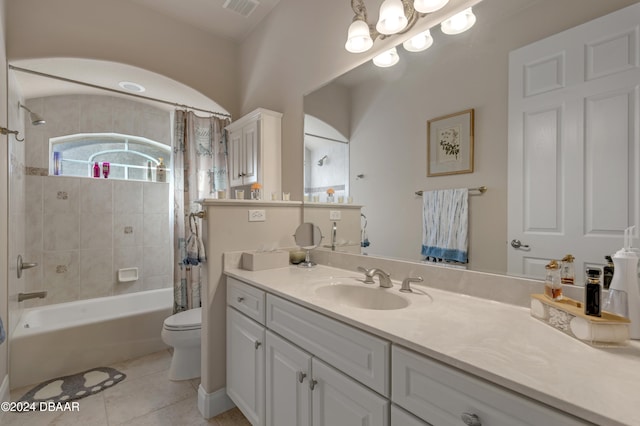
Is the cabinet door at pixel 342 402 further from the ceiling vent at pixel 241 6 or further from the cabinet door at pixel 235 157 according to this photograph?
the ceiling vent at pixel 241 6

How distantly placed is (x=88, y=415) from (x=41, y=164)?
93.8 inches

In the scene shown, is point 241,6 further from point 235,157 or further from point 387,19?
point 387,19

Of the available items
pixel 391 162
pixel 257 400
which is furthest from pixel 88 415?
pixel 391 162

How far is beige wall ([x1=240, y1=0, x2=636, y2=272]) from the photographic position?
113 cm

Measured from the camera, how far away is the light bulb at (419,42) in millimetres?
1374

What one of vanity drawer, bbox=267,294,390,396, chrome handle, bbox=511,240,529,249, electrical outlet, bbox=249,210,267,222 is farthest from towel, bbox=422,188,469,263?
electrical outlet, bbox=249,210,267,222

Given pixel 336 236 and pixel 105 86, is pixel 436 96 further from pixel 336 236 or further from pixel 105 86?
pixel 105 86

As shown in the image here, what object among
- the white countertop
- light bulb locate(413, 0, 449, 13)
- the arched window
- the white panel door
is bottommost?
the white countertop

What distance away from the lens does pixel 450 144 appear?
1.31 metres

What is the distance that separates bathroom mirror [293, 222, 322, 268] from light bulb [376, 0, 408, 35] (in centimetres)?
122

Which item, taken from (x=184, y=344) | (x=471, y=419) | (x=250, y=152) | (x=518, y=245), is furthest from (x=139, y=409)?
(x=518, y=245)

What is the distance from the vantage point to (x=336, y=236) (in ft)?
6.32

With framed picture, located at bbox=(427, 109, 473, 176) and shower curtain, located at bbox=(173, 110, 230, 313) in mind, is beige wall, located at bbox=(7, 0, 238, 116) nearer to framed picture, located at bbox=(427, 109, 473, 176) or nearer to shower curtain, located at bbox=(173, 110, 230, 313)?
shower curtain, located at bbox=(173, 110, 230, 313)

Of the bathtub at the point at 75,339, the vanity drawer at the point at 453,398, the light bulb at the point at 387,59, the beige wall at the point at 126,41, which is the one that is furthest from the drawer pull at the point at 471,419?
the beige wall at the point at 126,41
